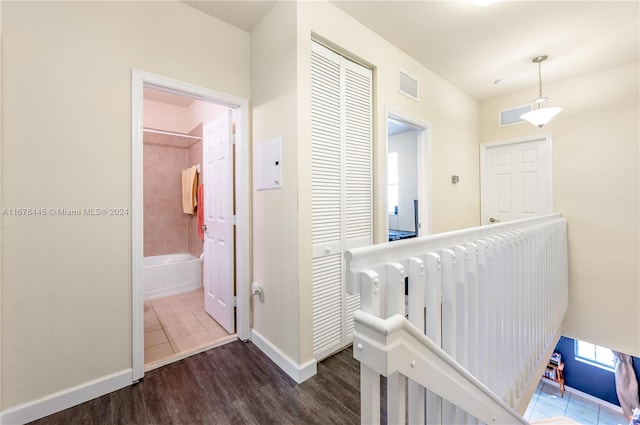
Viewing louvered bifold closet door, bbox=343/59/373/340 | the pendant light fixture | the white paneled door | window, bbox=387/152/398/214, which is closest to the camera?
louvered bifold closet door, bbox=343/59/373/340

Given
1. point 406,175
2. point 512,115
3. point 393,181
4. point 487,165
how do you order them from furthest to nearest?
point 393,181
point 406,175
point 487,165
point 512,115

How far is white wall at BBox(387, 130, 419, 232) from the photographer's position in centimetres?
496

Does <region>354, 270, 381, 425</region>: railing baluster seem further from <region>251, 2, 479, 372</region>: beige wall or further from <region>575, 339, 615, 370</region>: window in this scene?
<region>575, 339, 615, 370</region>: window

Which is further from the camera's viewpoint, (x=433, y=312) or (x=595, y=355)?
(x=595, y=355)

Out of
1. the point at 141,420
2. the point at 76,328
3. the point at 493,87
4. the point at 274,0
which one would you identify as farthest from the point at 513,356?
the point at 493,87

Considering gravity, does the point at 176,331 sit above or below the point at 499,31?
below

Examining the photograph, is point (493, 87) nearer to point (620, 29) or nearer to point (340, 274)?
point (620, 29)

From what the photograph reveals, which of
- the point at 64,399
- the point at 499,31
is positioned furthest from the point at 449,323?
the point at 499,31

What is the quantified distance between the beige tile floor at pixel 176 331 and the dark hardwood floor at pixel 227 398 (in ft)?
0.50

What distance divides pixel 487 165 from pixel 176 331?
4628 mm

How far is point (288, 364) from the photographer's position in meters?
1.88

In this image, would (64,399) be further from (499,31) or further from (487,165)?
(487,165)

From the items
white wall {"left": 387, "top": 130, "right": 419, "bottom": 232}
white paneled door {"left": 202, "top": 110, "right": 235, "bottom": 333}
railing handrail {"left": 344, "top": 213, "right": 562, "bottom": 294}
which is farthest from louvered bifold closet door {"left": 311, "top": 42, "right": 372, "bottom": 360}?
white wall {"left": 387, "top": 130, "right": 419, "bottom": 232}

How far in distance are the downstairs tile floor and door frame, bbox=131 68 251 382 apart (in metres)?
4.96
